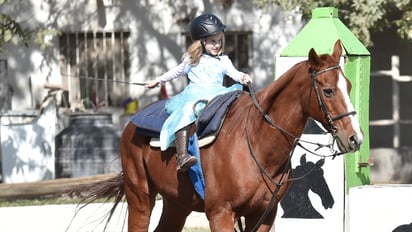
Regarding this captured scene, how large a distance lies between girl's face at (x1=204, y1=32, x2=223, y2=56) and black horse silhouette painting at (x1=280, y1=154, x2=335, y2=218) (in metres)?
1.49

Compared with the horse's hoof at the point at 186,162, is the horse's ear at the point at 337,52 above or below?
above

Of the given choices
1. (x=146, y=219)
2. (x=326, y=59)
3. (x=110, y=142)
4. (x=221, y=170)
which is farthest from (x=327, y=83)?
(x=110, y=142)

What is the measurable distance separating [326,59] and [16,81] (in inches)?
454

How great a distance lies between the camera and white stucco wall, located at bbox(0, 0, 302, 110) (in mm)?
17906

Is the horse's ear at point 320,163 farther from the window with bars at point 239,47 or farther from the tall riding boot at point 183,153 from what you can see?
the window with bars at point 239,47

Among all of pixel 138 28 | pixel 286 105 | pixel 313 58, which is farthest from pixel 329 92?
pixel 138 28

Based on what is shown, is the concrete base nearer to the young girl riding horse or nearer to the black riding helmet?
the young girl riding horse

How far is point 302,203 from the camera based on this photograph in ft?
29.9

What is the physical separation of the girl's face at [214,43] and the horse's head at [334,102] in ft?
3.45

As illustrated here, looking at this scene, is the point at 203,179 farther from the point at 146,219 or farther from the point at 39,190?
the point at 39,190

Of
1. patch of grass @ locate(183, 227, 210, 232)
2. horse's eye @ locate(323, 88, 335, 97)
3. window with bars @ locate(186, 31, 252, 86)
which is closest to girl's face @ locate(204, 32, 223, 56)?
horse's eye @ locate(323, 88, 335, 97)

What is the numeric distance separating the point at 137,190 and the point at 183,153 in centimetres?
106

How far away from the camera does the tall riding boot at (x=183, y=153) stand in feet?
25.1

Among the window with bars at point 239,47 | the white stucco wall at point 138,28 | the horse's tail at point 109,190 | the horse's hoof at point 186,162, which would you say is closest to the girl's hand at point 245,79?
the horse's hoof at point 186,162
